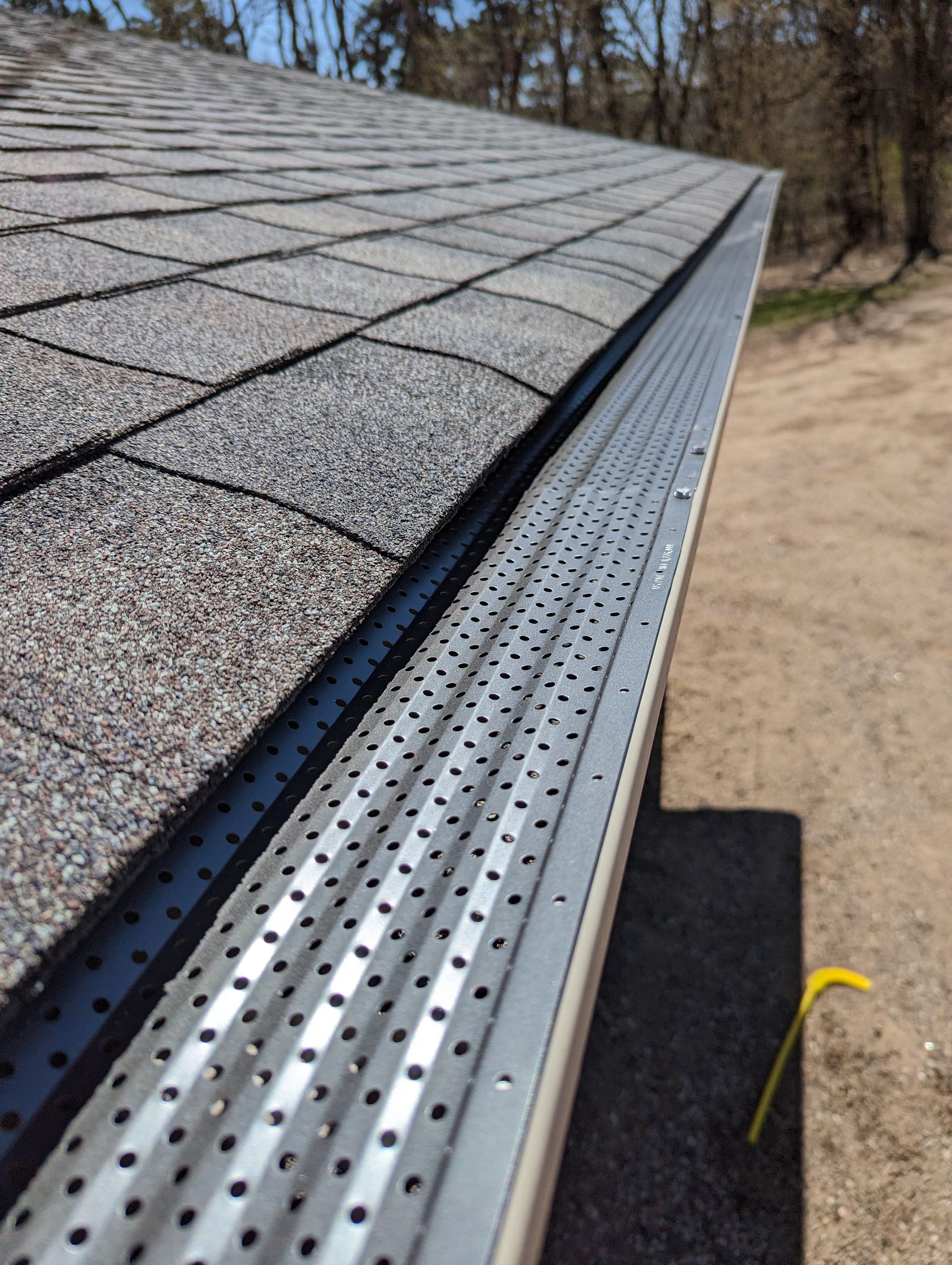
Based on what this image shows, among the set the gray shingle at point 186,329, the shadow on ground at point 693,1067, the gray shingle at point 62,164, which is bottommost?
the shadow on ground at point 693,1067

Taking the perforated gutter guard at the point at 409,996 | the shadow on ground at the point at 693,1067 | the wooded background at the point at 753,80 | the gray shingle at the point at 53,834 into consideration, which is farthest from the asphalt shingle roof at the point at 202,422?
the wooded background at the point at 753,80

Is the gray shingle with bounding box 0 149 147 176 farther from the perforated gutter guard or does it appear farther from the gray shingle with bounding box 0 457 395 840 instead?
the perforated gutter guard

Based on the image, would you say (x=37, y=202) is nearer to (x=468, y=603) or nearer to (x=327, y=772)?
(x=468, y=603)

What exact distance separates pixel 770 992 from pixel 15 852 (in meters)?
3.14

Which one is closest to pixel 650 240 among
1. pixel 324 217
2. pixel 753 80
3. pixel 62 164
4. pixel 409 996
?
pixel 324 217

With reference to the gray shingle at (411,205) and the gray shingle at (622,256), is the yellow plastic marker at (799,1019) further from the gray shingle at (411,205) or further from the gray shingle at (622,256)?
the gray shingle at (411,205)

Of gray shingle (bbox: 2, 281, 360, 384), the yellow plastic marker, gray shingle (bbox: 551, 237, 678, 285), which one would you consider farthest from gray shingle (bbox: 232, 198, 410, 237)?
the yellow plastic marker

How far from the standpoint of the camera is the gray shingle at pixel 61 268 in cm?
146

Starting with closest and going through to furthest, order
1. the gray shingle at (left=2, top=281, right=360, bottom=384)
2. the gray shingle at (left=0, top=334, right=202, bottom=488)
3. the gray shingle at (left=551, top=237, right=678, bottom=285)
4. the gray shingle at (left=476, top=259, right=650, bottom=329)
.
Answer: the gray shingle at (left=0, top=334, right=202, bottom=488) < the gray shingle at (left=2, top=281, right=360, bottom=384) < the gray shingle at (left=476, top=259, right=650, bottom=329) < the gray shingle at (left=551, top=237, right=678, bottom=285)

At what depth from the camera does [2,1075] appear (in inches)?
23.2

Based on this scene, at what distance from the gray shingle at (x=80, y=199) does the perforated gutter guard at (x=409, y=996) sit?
1.54m

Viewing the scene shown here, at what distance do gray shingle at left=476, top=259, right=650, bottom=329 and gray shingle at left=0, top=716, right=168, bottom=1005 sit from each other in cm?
169

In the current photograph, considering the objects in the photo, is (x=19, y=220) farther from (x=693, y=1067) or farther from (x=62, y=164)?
(x=693, y=1067)

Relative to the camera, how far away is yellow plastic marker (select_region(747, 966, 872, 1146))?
268 cm
